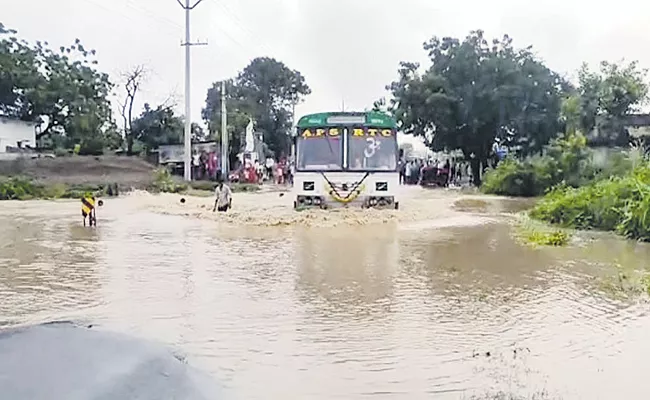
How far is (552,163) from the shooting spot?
32.8 metres

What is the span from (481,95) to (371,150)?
20.2 metres

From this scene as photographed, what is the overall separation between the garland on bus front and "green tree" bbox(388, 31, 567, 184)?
65.6ft

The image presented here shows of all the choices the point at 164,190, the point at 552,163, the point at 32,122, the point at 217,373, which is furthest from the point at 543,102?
the point at 217,373

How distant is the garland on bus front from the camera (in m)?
20.4

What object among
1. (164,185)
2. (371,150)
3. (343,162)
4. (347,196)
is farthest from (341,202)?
(164,185)

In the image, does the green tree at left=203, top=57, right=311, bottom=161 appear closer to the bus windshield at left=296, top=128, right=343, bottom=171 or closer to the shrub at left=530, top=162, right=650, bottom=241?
the bus windshield at left=296, top=128, right=343, bottom=171

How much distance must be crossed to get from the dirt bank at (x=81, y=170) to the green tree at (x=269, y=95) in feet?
88.9

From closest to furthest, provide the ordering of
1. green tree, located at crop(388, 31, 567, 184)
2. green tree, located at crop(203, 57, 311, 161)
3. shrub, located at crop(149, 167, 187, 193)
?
Result: shrub, located at crop(149, 167, 187, 193)
green tree, located at crop(388, 31, 567, 184)
green tree, located at crop(203, 57, 311, 161)

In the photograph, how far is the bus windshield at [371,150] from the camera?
20484mm

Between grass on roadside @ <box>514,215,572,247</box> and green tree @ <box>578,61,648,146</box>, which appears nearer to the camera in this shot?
grass on roadside @ <box>514,215,572,247</box>

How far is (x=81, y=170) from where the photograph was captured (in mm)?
36312

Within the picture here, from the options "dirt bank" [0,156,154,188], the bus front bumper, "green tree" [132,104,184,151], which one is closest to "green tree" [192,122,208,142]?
"green tree" [132,104,184,151]

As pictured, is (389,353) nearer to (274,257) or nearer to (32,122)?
(274,257)

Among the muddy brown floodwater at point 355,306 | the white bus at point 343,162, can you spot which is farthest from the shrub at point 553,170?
the muddy brown floodwater at point 355,306
